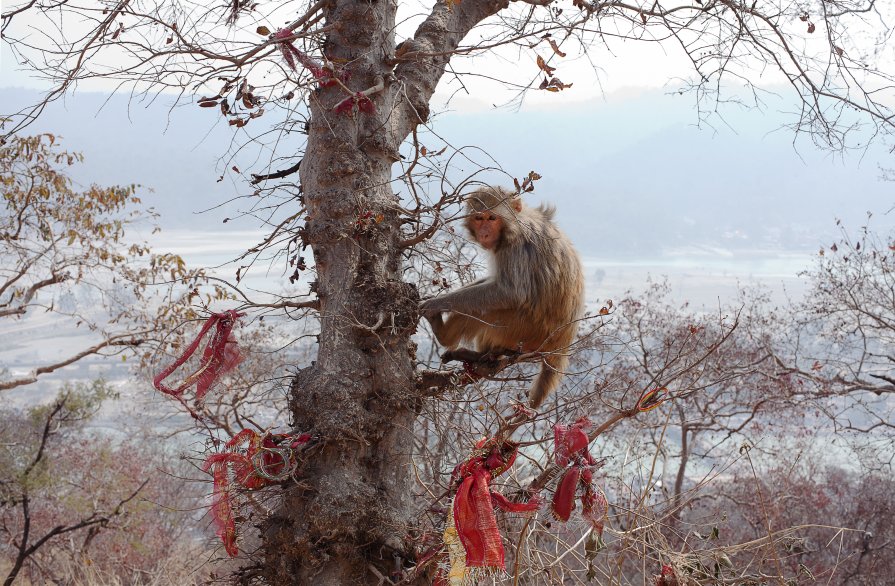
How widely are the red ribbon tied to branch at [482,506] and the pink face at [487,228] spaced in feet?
5.76

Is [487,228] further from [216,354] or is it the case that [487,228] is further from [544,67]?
[216,354]

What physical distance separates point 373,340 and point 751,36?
286 cm

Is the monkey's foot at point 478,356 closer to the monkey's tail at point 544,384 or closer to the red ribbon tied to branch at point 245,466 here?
the monkey's tail at point 544,384

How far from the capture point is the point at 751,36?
4.19 meters

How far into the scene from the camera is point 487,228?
4324 millimetres

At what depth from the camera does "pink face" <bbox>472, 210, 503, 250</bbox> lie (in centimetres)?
431

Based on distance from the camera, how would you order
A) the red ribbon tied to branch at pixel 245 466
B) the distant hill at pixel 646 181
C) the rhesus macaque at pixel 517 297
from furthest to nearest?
1. the distant hill at pixel 646 181
2. the rhesus macaque at pixel 517 297
3. the red ribbon tied to branch at pixel 245 466

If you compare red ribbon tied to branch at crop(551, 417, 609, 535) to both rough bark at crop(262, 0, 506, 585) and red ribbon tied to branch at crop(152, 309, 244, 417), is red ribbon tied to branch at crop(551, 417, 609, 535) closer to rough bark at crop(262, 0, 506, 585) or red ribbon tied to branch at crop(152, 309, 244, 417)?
rough bark at crop(262, 0, 506, 585)

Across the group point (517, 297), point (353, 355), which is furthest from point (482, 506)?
point (517, 297)

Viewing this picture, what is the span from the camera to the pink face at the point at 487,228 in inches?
170

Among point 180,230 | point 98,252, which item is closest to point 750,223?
point 180,230

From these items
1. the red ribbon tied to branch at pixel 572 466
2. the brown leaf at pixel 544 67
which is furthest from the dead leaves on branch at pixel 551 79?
the red ribbon tied to branch at pixel 572 466

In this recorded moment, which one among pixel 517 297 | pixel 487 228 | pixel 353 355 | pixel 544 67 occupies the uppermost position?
pixel 544 67

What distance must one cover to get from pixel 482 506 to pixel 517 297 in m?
1.69
